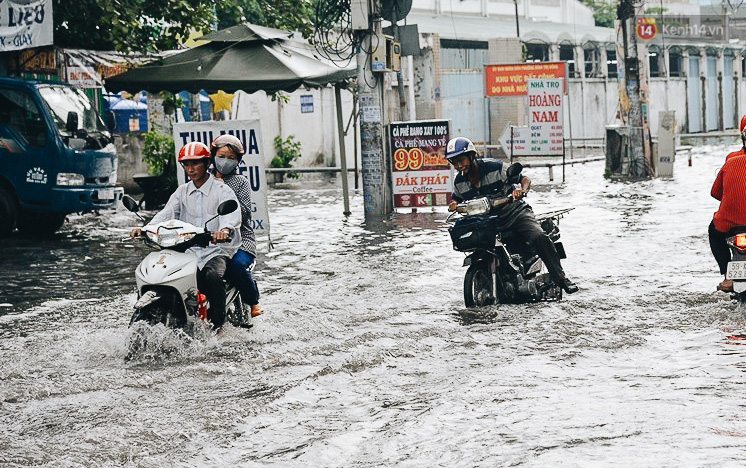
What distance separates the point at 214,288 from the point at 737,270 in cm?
387

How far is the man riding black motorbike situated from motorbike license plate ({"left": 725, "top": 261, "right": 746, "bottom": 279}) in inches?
70.3

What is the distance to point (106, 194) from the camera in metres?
18.8

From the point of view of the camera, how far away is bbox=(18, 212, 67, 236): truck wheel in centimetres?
1876

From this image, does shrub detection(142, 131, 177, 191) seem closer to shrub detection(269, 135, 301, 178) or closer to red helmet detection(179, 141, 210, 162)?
shrub detection(269, 135, 301, 178)

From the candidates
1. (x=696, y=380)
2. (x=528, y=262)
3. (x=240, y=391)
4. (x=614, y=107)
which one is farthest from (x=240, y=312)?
(x=614, y=107)

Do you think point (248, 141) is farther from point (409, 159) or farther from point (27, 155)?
point (409, 159)

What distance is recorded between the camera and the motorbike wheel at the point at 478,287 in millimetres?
10859

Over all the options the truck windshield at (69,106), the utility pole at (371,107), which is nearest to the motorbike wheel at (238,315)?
the truck windshield at (69,106)

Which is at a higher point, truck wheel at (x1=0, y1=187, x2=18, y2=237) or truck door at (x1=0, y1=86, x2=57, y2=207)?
truck door at (x1=0, y1=86, x2=57, y2=207)

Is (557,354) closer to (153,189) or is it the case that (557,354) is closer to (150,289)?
(150,289)

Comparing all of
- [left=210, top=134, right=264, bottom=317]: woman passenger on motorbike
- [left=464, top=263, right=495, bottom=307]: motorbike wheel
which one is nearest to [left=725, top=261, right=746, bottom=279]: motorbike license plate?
[left=464, top=263, right=495, bottom=307]: motorbike wheel

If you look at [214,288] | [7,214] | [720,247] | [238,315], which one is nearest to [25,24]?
[7,214]

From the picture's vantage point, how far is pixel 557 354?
28.5 ft

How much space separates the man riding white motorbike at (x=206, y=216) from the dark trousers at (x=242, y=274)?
0.06 metres
